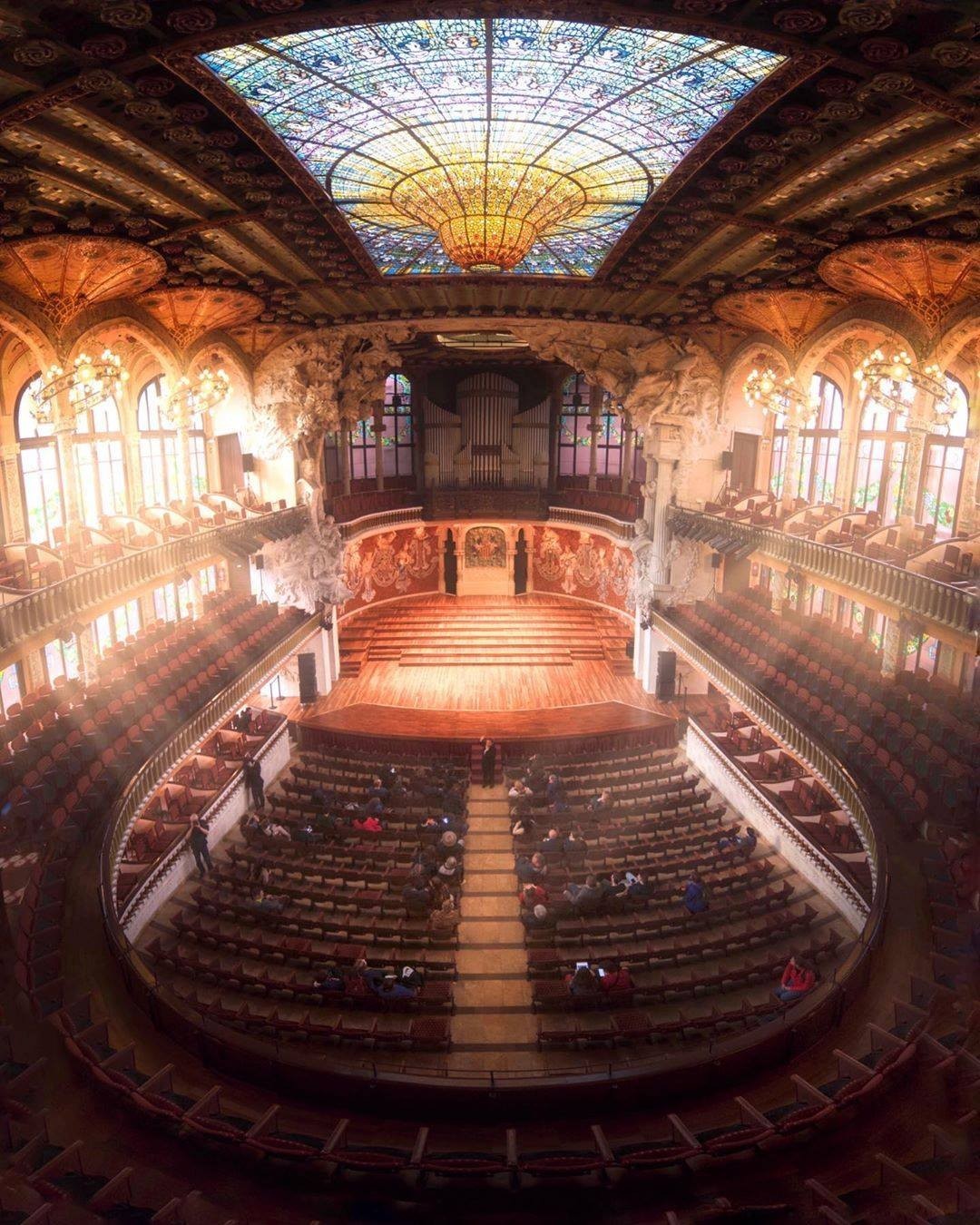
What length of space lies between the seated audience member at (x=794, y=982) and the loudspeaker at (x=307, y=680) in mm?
15371

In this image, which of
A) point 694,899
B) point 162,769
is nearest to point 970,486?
point 694,899

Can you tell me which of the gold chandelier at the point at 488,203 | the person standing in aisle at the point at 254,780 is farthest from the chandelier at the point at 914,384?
the person standing in aisle at the point at 254,780

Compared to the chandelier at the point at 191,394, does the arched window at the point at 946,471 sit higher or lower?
lower

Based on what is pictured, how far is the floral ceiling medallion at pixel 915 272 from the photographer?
1152 centimetres

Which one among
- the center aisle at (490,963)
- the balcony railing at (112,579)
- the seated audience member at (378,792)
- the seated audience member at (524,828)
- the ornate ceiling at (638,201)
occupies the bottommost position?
the center aisle at (490,963)

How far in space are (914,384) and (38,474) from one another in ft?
52.8

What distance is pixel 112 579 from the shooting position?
13.8 meters

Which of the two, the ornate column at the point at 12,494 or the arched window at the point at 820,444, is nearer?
the ornate column at the point at 12,494

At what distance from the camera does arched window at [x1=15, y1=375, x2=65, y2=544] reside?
14.7 m

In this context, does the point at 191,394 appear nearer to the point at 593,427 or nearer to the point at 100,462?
the point at 100,462

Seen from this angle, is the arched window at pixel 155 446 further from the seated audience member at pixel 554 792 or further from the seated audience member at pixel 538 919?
the seated audience member at pixel 538 919

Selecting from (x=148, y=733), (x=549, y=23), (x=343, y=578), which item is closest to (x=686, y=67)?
(x=549, y=23)

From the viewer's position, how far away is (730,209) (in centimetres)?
1115

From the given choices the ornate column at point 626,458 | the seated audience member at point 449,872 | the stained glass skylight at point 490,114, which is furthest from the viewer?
the ornate column at point 626,458
